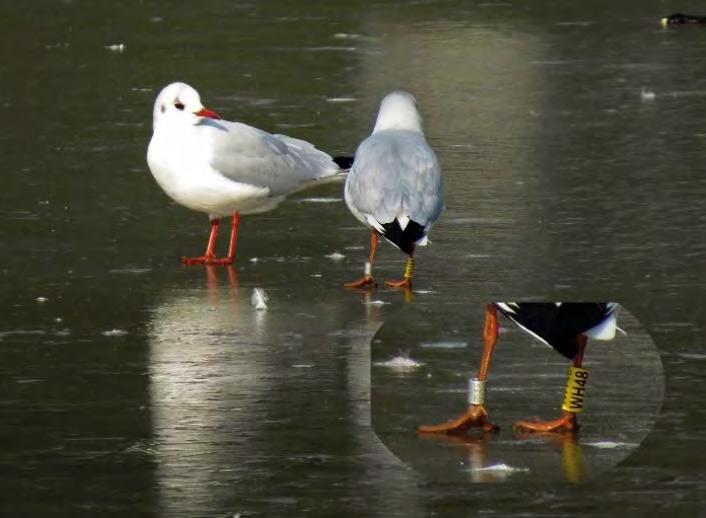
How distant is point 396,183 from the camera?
920cm

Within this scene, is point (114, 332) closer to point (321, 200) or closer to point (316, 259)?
point (316, 259)

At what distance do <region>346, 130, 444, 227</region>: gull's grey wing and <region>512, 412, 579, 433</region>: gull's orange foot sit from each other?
2411mm

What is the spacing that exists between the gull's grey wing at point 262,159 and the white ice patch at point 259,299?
1.11 meters

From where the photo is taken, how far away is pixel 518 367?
760 cm

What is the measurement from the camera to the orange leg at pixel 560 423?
6.72 meters

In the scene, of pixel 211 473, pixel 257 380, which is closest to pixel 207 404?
pixel 257 380

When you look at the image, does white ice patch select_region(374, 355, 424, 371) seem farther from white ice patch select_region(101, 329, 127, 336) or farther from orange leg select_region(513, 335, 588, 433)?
white ice patch select_region(101, 329, 127, 336)

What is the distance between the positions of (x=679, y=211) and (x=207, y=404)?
4.22m

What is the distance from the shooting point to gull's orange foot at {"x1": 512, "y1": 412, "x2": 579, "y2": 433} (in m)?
6.71

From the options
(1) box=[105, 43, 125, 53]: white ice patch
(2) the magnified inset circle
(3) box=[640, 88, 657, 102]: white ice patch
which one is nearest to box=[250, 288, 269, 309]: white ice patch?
(2) the magnified inset circle

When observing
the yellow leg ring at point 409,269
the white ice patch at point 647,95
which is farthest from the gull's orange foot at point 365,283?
the white ice patch at point 647,95

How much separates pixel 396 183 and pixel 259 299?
2.71 ft

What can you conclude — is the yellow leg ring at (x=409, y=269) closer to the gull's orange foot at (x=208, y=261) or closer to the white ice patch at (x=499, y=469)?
the gull's orange foot at (x=208, y=261)

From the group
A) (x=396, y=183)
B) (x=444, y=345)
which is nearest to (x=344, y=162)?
(x=396, y=183)
